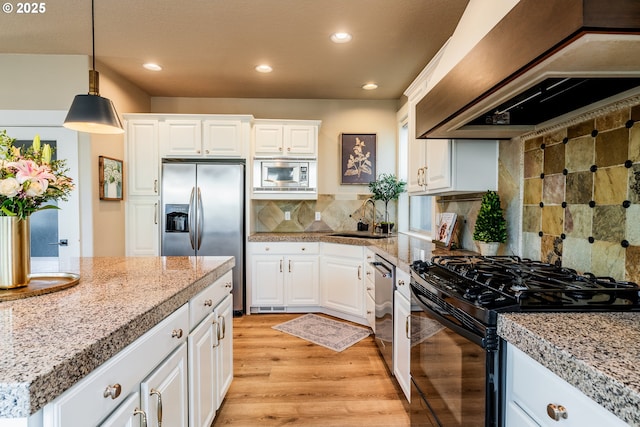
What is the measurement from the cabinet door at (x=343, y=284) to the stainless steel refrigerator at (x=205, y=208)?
943mm

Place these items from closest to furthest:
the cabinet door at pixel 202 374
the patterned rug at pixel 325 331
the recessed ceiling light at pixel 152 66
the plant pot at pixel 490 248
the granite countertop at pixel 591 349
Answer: the granite countertop at pixel 591 349 → the cabinet door at pixel 202 374 → the plant pot at pixel 490 248 → the patterned rug at pixel 325 331 → the recessed ceiling light at pixel 152 66

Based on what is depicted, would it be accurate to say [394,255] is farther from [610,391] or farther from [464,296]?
[610,391]

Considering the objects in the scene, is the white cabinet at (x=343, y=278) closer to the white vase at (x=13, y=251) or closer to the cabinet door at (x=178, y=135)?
the cabinet door at (x=178, y=135)

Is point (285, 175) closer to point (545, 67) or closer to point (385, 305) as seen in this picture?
point (385, 305)

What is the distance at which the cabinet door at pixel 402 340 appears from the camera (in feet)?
6.43

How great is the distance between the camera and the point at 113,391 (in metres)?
0.88

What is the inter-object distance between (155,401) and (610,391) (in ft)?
3.89

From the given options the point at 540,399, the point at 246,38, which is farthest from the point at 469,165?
the point at 246,38

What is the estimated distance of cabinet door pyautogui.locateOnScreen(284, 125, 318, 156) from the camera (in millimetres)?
3969

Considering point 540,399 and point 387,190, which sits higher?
point 387,190

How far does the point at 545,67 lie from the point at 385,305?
1.79 m

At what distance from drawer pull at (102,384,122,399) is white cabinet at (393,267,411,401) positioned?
4.64ft

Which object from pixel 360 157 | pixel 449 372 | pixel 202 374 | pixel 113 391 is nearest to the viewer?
pixel 113 391

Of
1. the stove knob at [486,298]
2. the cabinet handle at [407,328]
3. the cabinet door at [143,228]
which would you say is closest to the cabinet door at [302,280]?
the cabinet door at [143,228]
